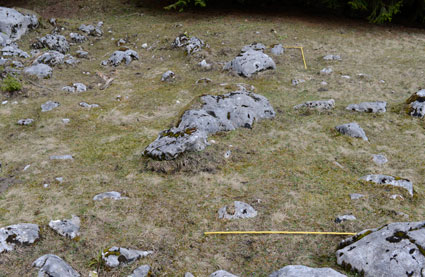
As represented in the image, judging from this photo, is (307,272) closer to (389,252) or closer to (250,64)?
(389,252)

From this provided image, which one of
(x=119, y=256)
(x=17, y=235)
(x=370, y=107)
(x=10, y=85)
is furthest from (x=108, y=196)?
(x=370, y=107)

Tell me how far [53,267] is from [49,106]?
6562 millimetres

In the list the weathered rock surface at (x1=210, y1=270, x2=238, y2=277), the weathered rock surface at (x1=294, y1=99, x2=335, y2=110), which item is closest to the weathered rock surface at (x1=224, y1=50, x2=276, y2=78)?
the weathered rock surface at (x1=294, y1=99, x2=335, y2=110)

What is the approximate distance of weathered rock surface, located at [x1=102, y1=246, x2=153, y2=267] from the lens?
394 centimetres

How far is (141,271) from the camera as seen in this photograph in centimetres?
385

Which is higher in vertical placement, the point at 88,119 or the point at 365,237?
the point at 365,237

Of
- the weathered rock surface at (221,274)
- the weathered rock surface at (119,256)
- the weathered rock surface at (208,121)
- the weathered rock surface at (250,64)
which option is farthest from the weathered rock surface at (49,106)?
the weathered rock surface at (221,274)

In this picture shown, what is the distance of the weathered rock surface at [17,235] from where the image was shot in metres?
4.05

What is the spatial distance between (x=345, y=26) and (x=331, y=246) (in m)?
14.2

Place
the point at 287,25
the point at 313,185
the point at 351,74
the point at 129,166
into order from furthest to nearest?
the point at 287,25 < the point at 351,74 < the point at 129,166 < the point at 313,185

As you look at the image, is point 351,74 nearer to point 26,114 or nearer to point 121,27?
point 26,114

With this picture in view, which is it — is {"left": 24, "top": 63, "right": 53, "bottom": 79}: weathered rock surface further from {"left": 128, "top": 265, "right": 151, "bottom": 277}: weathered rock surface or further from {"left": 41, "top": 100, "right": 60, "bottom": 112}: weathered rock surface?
{"left": 128, "top": 265, "right": 151, "bottom": 277}: weathered rock surface

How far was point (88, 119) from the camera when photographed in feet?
28.2

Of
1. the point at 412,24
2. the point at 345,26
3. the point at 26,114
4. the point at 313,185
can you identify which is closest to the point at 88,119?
the point at 26,114
